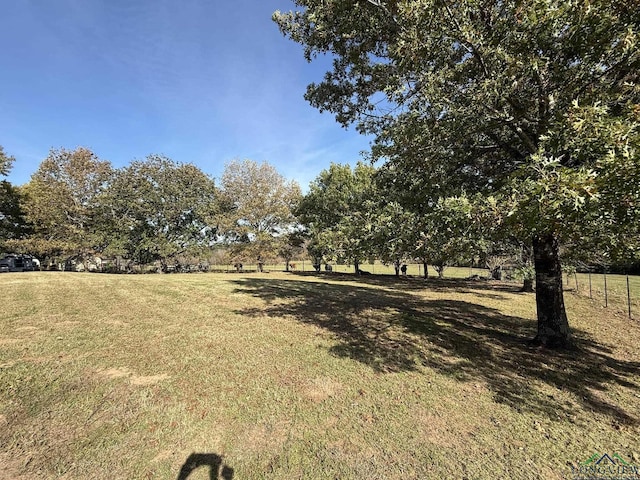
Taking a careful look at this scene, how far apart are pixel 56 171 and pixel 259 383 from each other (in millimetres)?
29251

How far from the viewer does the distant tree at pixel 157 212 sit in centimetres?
2489

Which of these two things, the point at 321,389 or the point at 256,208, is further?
the point at 256,208

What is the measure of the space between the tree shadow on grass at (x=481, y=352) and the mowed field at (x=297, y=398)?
0.14ft

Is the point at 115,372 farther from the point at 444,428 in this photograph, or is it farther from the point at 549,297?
the point at 549,297

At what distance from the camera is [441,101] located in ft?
15.0

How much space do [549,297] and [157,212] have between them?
27.3 meters

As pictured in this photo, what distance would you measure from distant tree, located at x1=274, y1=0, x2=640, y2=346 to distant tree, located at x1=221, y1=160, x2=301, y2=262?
23175 millimetres

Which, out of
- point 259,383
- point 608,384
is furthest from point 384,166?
point 608,384

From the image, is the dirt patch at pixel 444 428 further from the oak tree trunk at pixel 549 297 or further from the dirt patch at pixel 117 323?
the dirt patch at pixel 117 323

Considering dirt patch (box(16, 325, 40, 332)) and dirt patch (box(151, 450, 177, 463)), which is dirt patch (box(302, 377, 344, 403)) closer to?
dirt patch (box(151, 450, 177, 463))

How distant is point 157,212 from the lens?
1019 inches

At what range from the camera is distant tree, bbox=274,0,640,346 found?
10.9ft

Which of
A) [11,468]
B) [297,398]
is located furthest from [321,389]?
[11,468]

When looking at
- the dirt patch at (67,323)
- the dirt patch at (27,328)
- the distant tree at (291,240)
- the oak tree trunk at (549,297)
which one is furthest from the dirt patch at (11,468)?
the distant tree at (291,240)
